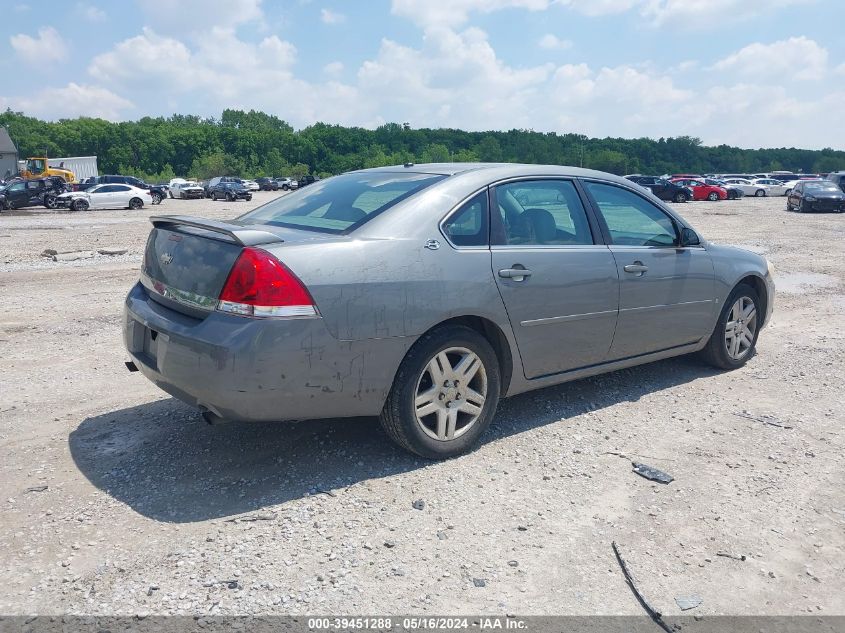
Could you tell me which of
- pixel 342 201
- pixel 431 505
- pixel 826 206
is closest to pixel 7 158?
pixel 826 206

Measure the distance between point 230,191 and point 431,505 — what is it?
145 ft

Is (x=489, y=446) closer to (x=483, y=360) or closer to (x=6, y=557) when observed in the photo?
(x=483, y=360)

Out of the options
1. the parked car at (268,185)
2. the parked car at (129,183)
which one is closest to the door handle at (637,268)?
the parked car at (129,183)

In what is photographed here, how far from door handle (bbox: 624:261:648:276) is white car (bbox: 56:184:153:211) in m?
33.2

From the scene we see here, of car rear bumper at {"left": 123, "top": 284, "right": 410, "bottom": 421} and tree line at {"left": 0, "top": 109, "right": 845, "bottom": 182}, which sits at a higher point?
tree line at {"left": 0, "top": 109, "right": 845, "bottom": 182}

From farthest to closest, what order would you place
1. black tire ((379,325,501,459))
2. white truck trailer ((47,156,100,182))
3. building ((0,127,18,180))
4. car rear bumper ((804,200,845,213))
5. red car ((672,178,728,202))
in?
white truck trailer ((47,156,100,182))
building ((0,127,18,180))
red car ((672,178,728,202))
car rear bumper ((804,200,845,213))
black tire ((379,325,501,459))

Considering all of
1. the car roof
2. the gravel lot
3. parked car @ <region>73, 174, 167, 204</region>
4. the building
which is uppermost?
the building

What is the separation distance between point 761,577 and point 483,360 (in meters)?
1.74

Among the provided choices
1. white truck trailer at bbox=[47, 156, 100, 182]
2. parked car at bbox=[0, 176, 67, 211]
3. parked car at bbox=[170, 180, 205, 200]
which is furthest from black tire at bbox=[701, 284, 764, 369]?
white truck trailer at bbox=[47, 156, 100, 182]

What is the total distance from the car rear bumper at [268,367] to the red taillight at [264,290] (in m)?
0.05

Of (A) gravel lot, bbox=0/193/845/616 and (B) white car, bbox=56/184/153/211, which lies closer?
(A) gravel lot, bbox=0/193/845/616

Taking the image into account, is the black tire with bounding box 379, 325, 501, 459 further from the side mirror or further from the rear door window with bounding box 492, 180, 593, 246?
the side mirror

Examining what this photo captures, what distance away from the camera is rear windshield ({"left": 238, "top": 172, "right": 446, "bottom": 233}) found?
12.8 feet

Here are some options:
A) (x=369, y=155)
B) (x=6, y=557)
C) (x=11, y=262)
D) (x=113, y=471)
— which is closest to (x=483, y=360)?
(x=113, y=471)
